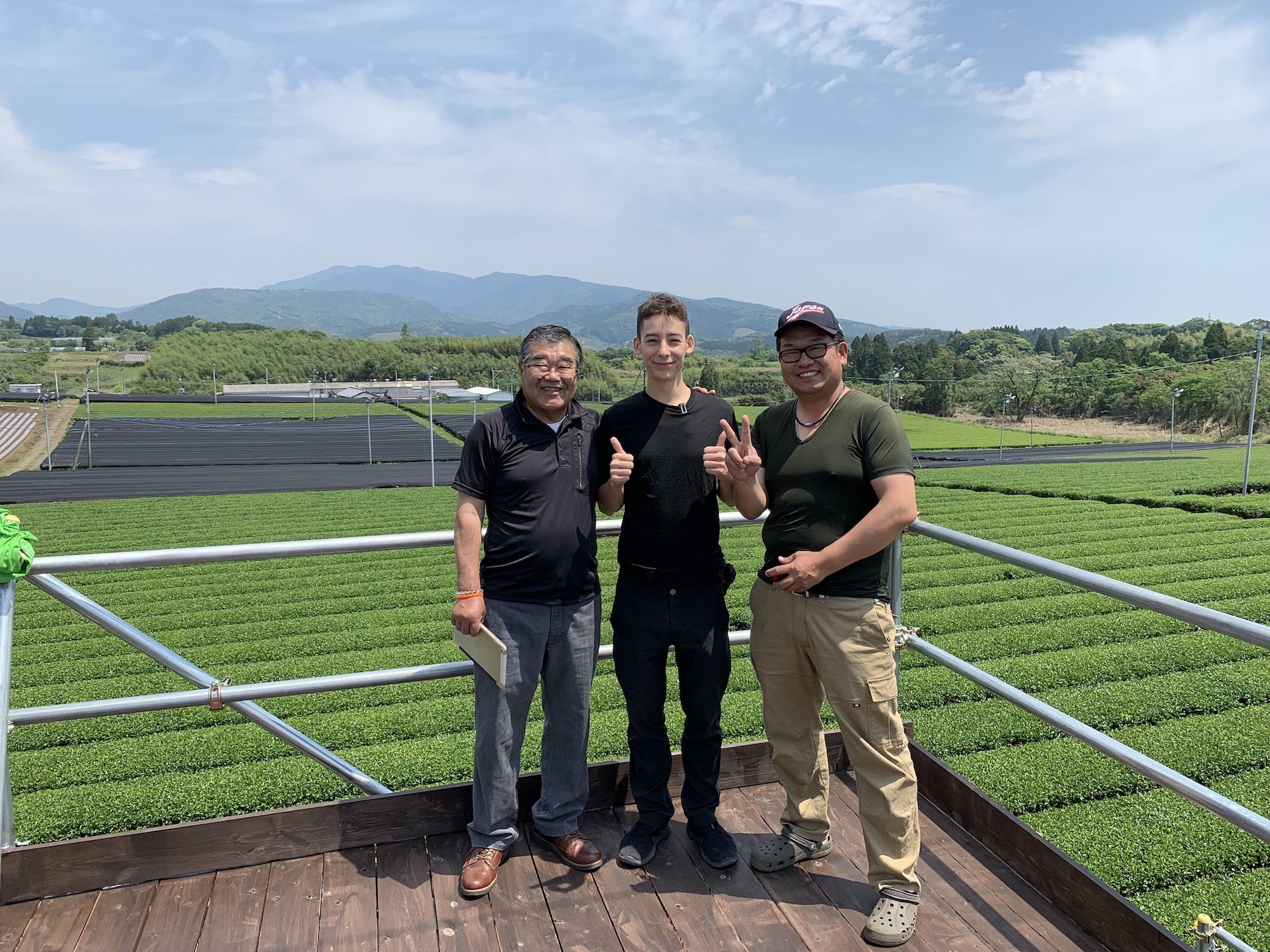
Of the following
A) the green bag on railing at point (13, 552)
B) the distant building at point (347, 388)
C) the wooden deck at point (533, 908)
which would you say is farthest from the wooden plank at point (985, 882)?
the distant building at point (347, 388)

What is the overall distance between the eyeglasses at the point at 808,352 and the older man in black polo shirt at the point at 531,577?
0.71 metres

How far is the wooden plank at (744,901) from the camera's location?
2.37 m

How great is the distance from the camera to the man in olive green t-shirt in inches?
95.6

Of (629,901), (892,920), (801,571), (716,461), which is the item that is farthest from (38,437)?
(892,920)

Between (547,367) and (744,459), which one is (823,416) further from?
(547,367)

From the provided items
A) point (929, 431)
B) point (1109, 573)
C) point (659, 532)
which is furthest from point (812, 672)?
point (929, 431)

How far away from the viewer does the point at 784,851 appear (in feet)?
8.89

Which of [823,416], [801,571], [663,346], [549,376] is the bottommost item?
[801,571]

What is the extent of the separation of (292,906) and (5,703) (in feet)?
3.33

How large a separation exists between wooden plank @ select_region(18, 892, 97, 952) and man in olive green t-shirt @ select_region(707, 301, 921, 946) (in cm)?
206

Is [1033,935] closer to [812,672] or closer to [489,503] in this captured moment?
[812,672]

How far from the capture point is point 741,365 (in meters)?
119

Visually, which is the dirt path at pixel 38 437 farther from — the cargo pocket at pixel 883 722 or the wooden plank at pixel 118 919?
the cargo pocket at pixel 883 722

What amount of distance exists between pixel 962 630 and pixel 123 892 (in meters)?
7.50
